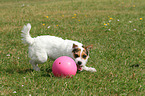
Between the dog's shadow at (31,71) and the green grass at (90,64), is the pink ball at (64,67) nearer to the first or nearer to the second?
the green grass at (90,64)

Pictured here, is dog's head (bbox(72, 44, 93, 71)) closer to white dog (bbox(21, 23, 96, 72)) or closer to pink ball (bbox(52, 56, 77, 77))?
white dog (bbox(21, 23, 96, 72))

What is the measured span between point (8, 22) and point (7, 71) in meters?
5.53

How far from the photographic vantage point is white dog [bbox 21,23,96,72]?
391 centimetres

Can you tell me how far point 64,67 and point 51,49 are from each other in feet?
2.10

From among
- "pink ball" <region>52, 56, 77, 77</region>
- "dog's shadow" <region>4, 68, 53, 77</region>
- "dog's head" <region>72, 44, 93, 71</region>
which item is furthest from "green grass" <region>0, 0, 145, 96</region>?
"dog's head" <region>72, 44, 93, 71</region>

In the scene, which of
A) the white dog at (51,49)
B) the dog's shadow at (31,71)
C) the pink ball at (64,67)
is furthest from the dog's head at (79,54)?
the dog's shadow at (31,71)

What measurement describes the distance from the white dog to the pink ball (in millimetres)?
248

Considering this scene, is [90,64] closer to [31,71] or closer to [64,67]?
[64,67]

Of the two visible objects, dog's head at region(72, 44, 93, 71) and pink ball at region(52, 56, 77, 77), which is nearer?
pink ball at region(52, 56, 77, 77)

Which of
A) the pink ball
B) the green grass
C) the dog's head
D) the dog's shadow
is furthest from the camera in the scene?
the dog's shadow

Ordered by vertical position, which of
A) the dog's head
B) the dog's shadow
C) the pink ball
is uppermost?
the dog's head

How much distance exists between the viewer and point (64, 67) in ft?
12.0

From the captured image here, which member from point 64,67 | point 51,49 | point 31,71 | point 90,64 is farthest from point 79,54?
point 31,71

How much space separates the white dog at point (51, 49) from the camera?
391 centimetres
